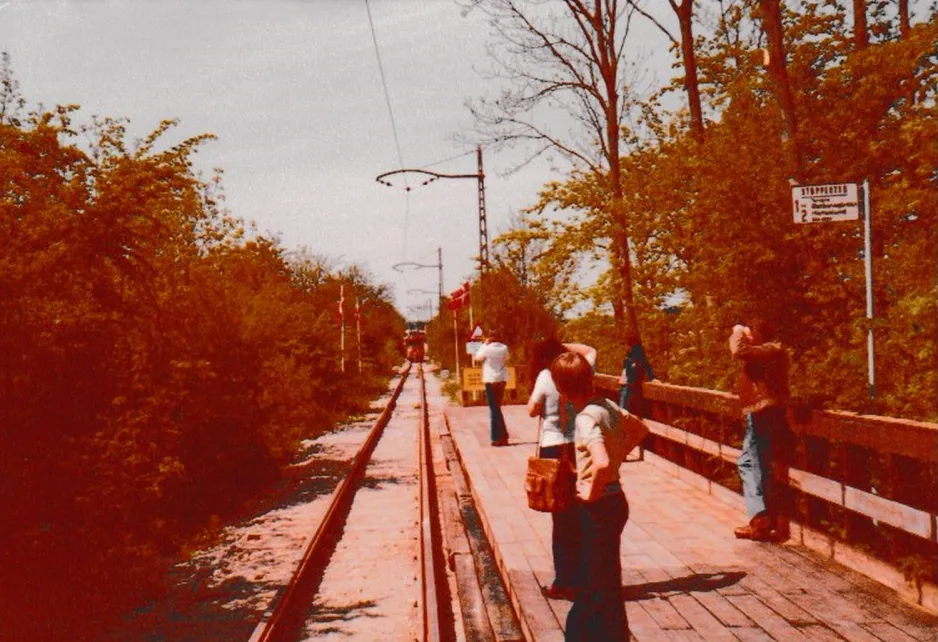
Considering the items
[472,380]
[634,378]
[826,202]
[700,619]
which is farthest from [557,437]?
[472,380]

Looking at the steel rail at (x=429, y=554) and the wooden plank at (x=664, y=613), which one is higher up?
the wooden plank at (x=664, y=613)

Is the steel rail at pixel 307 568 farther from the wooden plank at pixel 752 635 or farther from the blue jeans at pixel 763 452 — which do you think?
the blue jeans at pixel 763 452

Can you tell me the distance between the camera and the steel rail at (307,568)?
7.51 m

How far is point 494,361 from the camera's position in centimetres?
1395

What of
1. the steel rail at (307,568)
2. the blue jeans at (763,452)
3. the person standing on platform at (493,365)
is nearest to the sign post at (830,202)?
the blue jeans at (763,452)

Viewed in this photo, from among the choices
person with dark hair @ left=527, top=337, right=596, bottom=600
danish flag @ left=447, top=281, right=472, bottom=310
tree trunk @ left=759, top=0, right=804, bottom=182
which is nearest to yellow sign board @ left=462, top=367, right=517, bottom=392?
danish flag @ left=447, top=281, right=472, bottom=310

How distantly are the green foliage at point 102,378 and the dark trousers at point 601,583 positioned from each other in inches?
209

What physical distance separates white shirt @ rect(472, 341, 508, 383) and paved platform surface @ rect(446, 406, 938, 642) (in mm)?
4107

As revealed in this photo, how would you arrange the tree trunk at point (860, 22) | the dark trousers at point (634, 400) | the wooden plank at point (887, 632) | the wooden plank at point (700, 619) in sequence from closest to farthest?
the wooden plank at point (887, 632) → the wooden plank at point (700, 619) → the dark trousers at point (634, 400) → the tree trunk at point (860, 22)

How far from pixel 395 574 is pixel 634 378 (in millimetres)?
6058

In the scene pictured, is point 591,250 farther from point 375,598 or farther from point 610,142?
point 375,598

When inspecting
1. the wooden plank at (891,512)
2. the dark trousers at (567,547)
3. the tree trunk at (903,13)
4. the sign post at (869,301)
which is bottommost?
the dark trousers at (567,547)

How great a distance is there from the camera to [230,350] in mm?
15680

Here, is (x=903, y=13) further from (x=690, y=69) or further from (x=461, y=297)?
(x=461, y=297)
